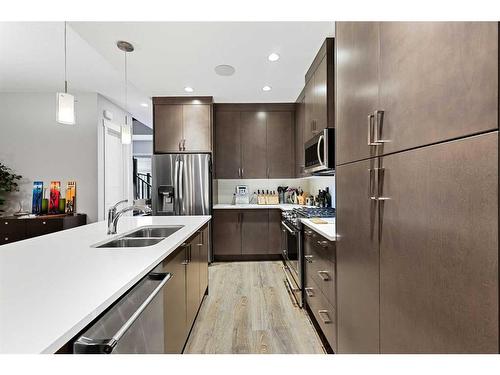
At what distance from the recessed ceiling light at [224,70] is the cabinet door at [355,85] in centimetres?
168

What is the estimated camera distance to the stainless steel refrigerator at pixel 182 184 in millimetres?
3787

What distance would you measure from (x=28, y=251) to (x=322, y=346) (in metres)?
1.96

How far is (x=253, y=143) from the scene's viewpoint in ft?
13.9

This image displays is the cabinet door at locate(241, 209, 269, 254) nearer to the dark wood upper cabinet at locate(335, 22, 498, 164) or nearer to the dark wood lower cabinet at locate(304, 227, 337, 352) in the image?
the dark wood lower cabinet at locate(304, 227, 337, 352)

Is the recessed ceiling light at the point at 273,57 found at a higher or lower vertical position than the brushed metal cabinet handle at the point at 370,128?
higher

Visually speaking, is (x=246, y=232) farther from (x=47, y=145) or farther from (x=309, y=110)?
(x=47, y=145)

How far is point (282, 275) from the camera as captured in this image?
3.42 m

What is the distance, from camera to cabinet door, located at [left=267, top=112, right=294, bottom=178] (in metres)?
4.25

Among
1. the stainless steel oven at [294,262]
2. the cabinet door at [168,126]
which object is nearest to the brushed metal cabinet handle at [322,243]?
the stainless steel oven at [294,262]

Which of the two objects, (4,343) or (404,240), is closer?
(4,343)

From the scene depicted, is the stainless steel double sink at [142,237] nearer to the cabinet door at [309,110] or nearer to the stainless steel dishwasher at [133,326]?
Answer: the stainless steel dishwasher at [133,326]
